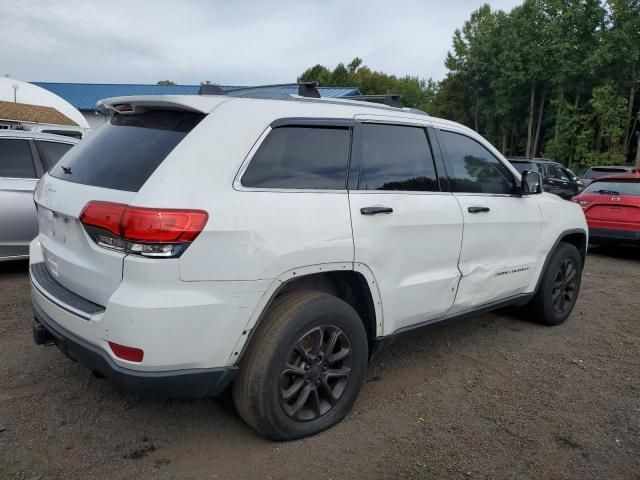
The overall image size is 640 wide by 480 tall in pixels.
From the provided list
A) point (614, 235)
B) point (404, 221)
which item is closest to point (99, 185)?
point (404, 221)

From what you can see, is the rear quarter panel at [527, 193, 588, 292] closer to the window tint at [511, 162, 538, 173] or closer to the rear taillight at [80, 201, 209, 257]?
the rear taillight at [80, 201, 209, 257]

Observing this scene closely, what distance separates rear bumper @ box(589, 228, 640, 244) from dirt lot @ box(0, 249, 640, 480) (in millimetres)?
5007

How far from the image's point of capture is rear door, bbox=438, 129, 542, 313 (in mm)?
3795

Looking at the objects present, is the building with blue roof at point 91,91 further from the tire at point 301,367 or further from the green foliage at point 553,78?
the tire at point 301,367

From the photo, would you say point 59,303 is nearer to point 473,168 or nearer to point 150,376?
point 150,376

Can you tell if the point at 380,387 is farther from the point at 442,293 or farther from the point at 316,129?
the point at 316,129

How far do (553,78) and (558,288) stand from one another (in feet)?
118

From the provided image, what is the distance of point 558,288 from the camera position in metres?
5.04

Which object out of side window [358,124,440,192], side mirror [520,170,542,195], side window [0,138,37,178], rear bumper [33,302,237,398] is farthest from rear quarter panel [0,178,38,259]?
side mirror [520,170,542,195]

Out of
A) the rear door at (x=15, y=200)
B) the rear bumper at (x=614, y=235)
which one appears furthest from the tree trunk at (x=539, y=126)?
the rear door at (x=15, y=200)

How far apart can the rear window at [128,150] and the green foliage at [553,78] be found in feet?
115

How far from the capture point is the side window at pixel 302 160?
8.88 feet

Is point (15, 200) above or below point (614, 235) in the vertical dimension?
above

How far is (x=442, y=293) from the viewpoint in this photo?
11.7 feet
